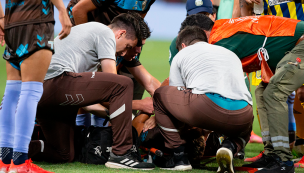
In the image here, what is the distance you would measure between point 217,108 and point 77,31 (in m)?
1.45

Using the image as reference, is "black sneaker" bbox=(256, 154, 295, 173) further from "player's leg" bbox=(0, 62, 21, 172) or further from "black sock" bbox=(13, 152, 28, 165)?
"player's leg" bbox=(0, 62, 21, 172)

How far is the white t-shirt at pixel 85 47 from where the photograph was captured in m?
3.09

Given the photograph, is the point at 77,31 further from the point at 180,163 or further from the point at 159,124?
the point at 180,163

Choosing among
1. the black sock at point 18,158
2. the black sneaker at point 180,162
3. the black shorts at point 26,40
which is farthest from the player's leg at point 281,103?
the black sock at point 18,158

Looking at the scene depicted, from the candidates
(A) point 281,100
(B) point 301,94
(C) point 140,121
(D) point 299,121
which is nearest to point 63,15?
(C) point 140,121

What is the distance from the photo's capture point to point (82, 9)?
4023mm

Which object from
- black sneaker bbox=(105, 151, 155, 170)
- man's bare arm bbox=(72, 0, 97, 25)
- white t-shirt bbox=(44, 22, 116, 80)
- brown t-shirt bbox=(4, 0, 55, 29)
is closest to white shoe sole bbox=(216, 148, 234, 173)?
black sneaker bbox=(105, 151, 155, 170)

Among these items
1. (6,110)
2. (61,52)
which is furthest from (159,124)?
(6,110)

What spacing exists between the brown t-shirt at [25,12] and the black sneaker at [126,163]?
125 centimetres

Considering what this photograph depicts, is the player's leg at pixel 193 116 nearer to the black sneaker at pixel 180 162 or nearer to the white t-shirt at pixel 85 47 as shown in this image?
the black sneaker at pixel 180 162

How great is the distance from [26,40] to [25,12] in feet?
0.65

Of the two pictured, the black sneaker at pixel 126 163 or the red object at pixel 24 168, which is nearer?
the red object at pixel 24 168

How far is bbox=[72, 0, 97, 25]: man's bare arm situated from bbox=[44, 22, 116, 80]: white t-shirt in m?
0.83

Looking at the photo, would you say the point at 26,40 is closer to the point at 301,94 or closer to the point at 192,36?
the point at 192,36
